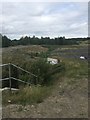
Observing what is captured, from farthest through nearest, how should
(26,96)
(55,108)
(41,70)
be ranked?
(41,70)
(26,96)
(55,108)

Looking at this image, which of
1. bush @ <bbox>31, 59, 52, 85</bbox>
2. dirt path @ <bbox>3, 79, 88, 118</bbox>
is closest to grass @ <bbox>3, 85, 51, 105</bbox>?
dirt path @ <bbox>3, 79, 88, 118</bbox>

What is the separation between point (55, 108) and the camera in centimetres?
811

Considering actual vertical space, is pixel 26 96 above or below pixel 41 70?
below

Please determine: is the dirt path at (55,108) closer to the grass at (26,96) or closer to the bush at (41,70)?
the grass at (26,96)

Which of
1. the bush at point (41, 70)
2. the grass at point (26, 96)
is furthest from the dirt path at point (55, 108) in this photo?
the bush at point (41, 70)

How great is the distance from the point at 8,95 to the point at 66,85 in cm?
378

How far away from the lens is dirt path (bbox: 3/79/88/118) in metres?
7.34

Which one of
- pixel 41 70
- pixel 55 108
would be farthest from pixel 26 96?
pixel 41 70

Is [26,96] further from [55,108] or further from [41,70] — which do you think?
[41,70]

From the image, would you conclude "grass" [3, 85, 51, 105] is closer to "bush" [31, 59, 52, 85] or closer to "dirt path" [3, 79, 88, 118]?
"dirt path" [3, 79, 88, 118]

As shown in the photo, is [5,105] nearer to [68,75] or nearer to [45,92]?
[45,92]

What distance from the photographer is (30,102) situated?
8.58 meters

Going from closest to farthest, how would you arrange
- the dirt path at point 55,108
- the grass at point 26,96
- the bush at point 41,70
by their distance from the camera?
the dirt path at point 55,108
the grass at point 26,96
the bush at point 41,70

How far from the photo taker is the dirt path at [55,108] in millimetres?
7336
